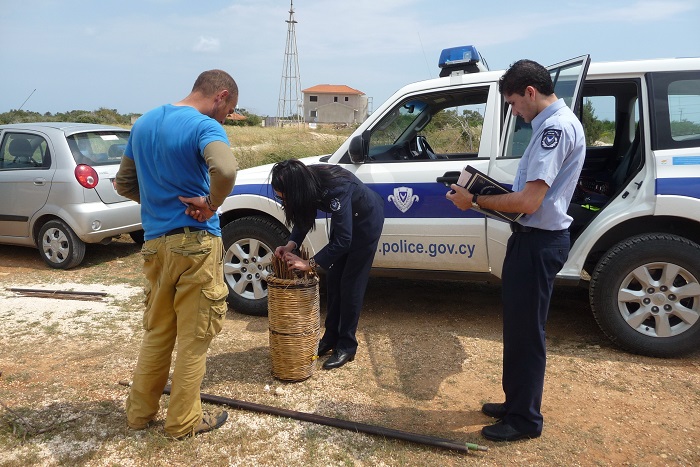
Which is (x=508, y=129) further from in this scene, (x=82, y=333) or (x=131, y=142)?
(x=82, y=333)

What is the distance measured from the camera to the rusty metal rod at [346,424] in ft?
9.93

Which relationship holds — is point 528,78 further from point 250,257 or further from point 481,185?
point 250,257

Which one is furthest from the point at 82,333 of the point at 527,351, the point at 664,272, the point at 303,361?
the point at 664,272

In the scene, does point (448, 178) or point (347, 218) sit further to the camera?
point (448, 178)

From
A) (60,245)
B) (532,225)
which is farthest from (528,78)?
(60,245)

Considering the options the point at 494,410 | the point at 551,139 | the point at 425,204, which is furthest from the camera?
the point at 425,204

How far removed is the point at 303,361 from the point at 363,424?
0.75 metres

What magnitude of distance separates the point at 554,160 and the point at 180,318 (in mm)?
2033

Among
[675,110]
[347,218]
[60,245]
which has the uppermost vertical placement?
[675,110]

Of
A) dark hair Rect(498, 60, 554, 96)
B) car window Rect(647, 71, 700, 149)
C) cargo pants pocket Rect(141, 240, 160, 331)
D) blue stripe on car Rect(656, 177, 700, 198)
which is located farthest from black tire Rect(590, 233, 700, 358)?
cargo pants pocket Rect(141, 240, 160, 331)

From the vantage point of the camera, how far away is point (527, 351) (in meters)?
3.07

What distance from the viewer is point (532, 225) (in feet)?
9.66

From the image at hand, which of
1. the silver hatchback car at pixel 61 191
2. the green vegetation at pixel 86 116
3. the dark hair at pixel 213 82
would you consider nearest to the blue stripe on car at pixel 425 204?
the dark hair at pixel 213 82

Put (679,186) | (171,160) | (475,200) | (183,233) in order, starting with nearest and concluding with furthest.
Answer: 1. (171,160)
2. (183,233)
3. (475,200)
4. (679,186)
